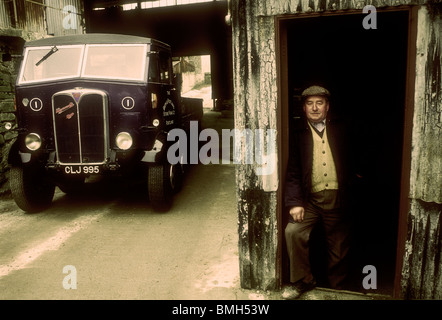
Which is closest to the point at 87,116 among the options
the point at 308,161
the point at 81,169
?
the point at 81,169

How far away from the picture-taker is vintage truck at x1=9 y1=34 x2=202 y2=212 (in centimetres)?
524

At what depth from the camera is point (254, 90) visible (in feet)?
9.57

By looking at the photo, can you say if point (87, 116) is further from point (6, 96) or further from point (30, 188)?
point (6, 96)

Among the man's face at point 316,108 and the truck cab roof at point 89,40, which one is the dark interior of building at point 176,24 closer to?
the truck cab roof at point 89,40

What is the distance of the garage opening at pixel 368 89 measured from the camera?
420 centimetres

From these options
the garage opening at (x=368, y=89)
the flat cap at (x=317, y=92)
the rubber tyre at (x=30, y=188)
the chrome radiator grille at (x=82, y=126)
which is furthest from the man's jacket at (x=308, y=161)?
the rubber tyre at (x=30, y=188)

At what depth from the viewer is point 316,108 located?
301cm

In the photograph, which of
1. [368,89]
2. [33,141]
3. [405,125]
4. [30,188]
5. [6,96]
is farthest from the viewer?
[6,96]

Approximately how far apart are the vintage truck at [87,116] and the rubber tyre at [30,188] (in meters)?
0.01

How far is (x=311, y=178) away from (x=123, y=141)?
308 cm

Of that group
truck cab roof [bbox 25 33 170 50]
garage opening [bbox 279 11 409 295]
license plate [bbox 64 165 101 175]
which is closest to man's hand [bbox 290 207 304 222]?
garage opening [bbox 279 11 409 295]

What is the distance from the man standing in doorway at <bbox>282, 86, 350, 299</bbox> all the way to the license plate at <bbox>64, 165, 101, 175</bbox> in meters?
3.15

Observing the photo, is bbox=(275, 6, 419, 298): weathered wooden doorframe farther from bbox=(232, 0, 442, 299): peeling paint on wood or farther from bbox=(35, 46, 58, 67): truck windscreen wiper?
bbox=(35, 46, 58, 67): truck windscreen wiper
